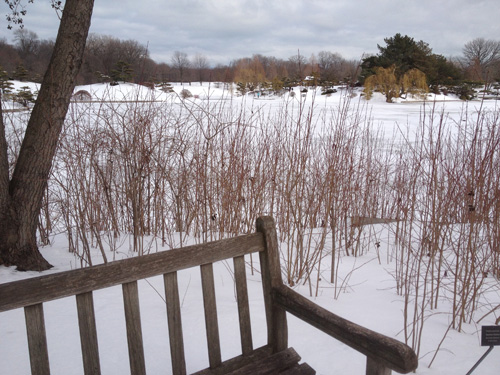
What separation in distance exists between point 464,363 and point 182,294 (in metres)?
1.89

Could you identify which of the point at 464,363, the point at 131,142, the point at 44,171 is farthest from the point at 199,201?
the point at 464,363

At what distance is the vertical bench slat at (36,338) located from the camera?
3.98ft

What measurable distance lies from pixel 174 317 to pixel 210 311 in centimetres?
16

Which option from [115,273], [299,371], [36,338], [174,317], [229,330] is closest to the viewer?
[36,338]

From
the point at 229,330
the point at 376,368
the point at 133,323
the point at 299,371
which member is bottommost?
the point at 229,330

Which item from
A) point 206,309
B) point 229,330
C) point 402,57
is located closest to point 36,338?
point 206,309

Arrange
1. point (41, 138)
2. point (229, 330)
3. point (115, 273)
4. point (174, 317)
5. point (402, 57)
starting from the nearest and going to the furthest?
1. point (115, 273)
2. point (174, 317)
3. point (229, 330)
4. point (41, 138)
5. point (402, 57)

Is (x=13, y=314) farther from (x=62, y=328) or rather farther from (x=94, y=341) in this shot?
(x=94, y=341)

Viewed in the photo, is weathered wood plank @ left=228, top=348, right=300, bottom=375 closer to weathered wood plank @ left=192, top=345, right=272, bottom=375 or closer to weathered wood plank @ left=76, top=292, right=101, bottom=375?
weathered wood plank @ left=192, top=345, right=272, bottom=375

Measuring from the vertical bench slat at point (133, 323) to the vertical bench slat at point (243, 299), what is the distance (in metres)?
0.43

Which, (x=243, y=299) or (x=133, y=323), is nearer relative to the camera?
(x=133, y=323)

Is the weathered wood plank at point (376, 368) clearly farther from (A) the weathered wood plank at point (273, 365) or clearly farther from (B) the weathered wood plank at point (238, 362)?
(B) the weathered wood plank at point (238, 362)

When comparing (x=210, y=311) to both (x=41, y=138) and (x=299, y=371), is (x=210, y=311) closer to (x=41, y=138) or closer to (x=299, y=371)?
(x=299, y=371)

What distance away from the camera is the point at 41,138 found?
2.92 metres
